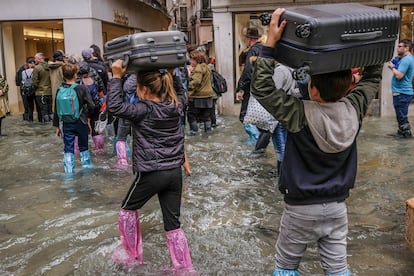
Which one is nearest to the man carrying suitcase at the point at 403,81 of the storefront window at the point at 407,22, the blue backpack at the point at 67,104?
the storefront window at the point at 407,22

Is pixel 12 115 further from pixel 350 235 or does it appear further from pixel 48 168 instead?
pixel 350 235

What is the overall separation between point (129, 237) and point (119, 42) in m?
1.49

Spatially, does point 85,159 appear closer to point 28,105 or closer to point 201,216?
point 201,216

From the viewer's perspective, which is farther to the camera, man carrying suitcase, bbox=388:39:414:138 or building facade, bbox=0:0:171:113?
building facade, bbox=0:0:171:113

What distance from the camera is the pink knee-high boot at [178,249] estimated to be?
3807mm

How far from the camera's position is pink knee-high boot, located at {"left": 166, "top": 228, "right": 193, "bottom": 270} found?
3.81 meters

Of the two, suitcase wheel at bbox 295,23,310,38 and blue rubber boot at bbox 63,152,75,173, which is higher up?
suitcase wheel at bbox 295,23,310,38

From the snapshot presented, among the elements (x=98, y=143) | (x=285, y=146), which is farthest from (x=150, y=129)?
(x=98, y=143)

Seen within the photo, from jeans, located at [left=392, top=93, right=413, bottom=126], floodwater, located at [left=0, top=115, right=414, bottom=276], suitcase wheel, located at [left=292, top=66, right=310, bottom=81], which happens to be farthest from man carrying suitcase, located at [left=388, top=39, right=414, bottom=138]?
suitcase wheel, located at [left=292, top=66, right=310, bottom=81]

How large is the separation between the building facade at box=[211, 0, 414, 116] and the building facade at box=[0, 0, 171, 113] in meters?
4.25

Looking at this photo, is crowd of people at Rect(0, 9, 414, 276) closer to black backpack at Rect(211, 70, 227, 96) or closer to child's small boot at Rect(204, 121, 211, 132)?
child's small boot at Rect(204, 121, 211, 132)

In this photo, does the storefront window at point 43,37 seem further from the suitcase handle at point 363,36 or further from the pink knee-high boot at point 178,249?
the suitcase handle at point 363,36

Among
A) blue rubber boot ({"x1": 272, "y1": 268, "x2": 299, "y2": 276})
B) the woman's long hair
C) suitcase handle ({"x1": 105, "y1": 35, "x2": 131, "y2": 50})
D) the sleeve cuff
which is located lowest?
blue rubber boot ({"x1": 272, "y1": 268, "x2": 299, "y2": 276})

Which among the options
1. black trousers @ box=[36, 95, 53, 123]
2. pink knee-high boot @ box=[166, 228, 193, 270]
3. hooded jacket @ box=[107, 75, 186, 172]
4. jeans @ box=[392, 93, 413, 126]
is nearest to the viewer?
hooded jacket @ box=[107, 75, 186, 172]
